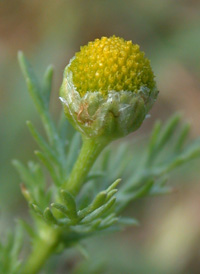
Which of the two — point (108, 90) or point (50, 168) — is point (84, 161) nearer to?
point (50, 168)

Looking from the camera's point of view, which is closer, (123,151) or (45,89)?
(45,89)

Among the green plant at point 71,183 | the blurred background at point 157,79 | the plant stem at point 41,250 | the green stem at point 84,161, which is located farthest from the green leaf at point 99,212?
the blurred background at point 157,79

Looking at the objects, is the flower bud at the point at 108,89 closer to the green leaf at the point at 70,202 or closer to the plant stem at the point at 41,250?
the green leaf at the point at 70,202

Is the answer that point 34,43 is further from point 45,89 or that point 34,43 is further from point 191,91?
point 45,89

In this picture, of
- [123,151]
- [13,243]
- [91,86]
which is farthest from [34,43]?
[91,86]

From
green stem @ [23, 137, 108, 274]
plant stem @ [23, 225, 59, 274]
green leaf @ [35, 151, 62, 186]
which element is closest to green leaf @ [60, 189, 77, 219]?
green stem @ [23, 137, 108, 274]

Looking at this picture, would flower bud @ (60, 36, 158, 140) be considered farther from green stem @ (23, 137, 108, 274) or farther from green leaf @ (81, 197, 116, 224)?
green leaf @ (81, 197, 116, 224)

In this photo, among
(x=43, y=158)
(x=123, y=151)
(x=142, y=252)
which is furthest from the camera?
(x=142, y=252)
